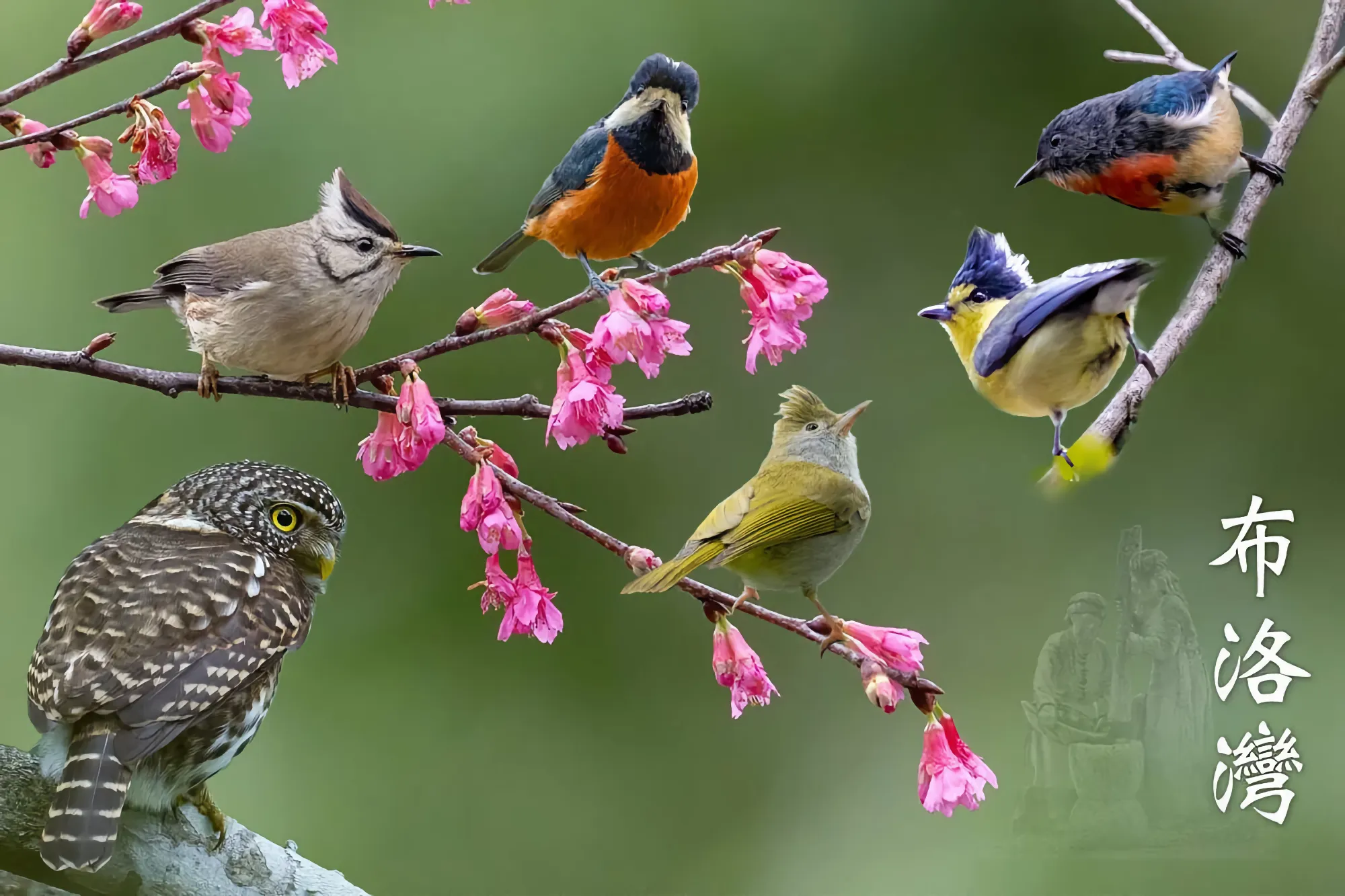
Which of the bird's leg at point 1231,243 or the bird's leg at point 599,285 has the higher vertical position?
the bird's leg at point 1231,243

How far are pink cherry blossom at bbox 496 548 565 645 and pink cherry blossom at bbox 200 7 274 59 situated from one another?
451mm

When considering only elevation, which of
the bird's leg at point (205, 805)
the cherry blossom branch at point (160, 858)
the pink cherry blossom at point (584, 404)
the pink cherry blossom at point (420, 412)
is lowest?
the cherry blossom branch at point (160, 858)

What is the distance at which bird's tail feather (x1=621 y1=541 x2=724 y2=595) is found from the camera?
2.92 ft

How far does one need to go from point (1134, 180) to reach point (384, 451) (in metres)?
0.79

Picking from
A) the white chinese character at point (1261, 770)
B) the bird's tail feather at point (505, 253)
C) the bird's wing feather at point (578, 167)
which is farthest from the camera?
the white chinese character at point (1261, 770)

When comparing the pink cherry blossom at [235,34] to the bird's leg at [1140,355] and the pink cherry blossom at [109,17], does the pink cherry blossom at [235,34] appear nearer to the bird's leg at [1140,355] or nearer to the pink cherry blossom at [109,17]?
the pink cherry blossom at [109,17]

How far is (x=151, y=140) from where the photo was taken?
1028 millimetres

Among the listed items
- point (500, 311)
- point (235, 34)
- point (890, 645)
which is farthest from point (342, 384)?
point (890, 645)

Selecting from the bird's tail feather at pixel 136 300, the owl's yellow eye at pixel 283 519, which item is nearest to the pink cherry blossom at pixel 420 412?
the owl's yellow eye at pixel 283 519

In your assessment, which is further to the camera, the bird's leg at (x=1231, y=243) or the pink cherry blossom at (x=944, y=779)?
the bird's leg at (x=1231, y=243)

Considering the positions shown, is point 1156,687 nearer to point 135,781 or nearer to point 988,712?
point 988,712

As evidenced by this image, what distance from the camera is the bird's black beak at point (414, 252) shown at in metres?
1.10

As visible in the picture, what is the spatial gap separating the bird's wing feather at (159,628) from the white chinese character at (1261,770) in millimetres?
1081

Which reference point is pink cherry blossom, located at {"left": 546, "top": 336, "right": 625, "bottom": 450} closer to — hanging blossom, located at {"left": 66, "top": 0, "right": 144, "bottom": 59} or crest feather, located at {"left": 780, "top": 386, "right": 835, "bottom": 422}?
crest feather, located at {"left": 780, "top": 386, "right": 835, "bottom": 422}
